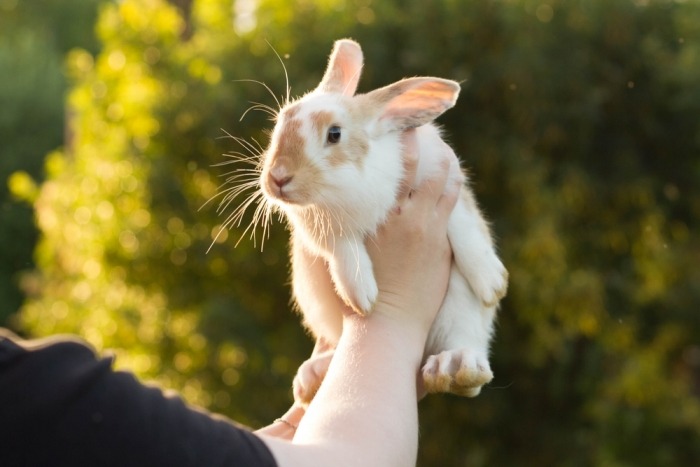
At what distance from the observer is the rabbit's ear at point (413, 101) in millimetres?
2242

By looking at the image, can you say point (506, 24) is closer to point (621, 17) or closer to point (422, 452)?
point (621, 17)

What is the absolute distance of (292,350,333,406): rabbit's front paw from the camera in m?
2.25

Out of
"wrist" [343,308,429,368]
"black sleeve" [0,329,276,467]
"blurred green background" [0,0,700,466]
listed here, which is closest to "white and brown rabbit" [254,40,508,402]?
"wrist" [343,308,429,368]

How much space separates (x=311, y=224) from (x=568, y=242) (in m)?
4.22

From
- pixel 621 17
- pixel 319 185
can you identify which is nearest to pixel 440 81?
pixel 319 185

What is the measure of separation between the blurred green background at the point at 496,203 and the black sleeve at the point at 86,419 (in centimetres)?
463

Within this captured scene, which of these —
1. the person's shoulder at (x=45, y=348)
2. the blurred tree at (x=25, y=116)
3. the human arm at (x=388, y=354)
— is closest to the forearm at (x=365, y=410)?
the human arm at (x=388, y=354)

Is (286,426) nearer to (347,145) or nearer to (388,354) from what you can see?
(388,354)

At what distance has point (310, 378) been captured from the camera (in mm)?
2250

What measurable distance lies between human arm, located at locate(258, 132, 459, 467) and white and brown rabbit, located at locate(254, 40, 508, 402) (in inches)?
2.0

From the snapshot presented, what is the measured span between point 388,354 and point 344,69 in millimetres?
953

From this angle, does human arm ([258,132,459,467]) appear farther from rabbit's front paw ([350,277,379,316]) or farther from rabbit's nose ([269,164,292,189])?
rabbit's nose ([269,164,292,189])

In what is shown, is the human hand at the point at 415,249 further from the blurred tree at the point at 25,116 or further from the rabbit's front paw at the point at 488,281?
the blurred tree at the point at 25,116

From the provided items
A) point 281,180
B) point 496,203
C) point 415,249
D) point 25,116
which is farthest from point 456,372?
point 25,116
